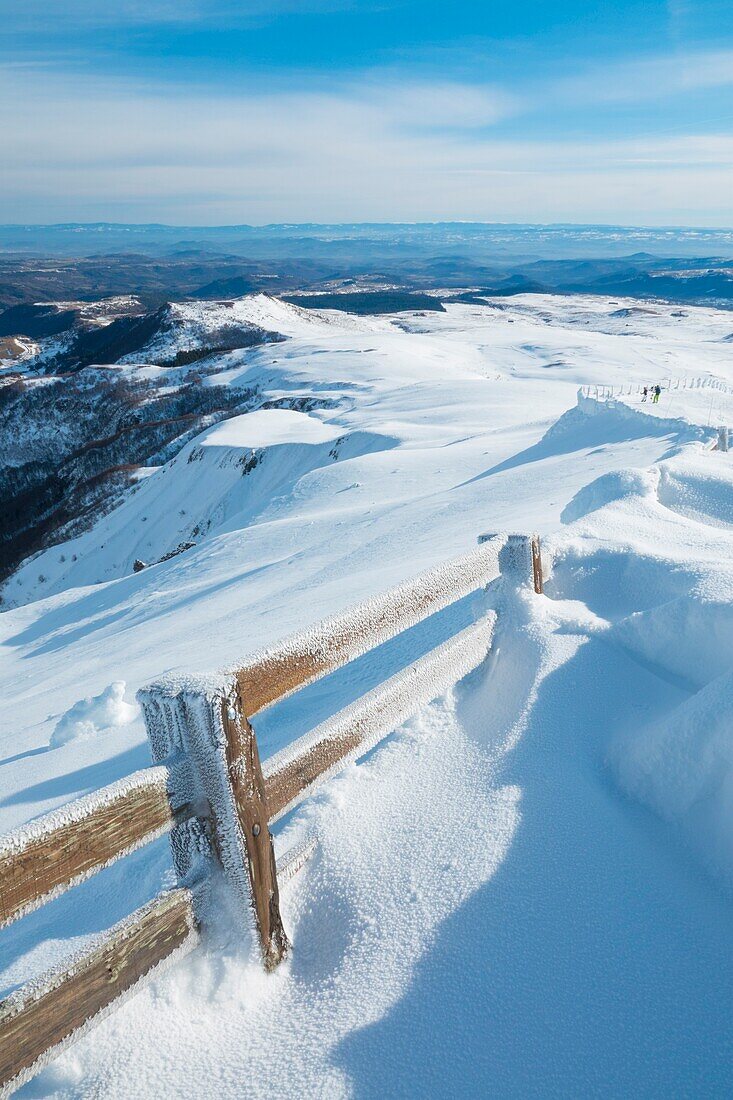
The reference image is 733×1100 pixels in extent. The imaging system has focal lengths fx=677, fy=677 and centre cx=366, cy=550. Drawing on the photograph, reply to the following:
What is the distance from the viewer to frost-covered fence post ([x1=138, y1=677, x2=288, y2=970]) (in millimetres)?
2135

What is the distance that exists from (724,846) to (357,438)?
93.8 feet

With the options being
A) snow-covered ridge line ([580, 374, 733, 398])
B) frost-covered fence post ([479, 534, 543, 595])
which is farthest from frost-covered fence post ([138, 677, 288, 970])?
snow-covered ridge line ([580, 374, 733, 398])

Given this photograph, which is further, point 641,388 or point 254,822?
point 641,388

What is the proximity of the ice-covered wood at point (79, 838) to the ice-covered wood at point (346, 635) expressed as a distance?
42 cm

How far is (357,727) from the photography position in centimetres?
297

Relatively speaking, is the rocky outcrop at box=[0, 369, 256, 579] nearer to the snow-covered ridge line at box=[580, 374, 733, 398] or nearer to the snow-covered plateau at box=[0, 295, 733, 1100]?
the snow-covered ridge line at box=[580, 374, 733, 398]

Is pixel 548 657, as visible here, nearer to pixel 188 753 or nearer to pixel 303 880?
pixel 303 880

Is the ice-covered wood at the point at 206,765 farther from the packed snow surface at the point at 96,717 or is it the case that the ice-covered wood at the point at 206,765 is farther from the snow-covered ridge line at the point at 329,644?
the packed snow surface at the point at 96,717

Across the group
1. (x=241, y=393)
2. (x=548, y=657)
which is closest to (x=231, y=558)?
(x=548, y=657)

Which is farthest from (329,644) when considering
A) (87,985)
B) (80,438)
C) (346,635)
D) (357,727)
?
(80,438)

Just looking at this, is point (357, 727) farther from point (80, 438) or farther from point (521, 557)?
point (80, 438)

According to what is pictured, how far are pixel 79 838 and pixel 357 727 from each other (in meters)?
1.32

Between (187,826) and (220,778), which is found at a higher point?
(220,778)

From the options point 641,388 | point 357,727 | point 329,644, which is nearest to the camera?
point 329,644
